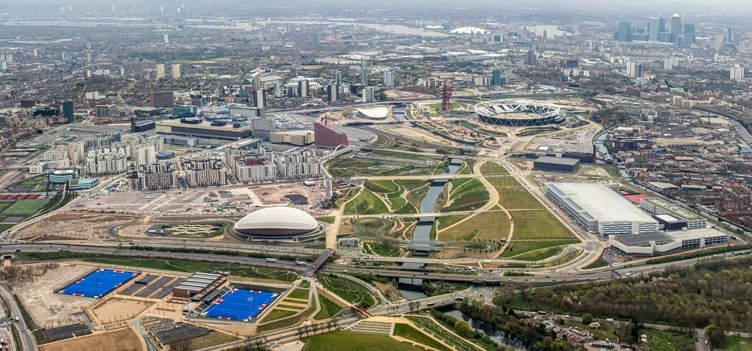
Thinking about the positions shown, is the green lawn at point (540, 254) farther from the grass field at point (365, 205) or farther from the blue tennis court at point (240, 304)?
the blue tennis court at point (240, 304)

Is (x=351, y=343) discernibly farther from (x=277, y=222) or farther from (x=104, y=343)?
(x=277, y=222)

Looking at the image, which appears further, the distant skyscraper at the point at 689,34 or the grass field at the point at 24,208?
the distant skyscraper at the point at 689,34

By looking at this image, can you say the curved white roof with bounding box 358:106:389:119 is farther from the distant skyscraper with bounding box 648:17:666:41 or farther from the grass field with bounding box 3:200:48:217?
the distant skyscraper with bounding box 648:17:666:41

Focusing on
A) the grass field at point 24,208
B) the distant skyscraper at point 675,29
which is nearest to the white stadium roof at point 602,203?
the grass field at point 24,208

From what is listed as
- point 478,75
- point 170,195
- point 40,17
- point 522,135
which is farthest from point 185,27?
point 170,195

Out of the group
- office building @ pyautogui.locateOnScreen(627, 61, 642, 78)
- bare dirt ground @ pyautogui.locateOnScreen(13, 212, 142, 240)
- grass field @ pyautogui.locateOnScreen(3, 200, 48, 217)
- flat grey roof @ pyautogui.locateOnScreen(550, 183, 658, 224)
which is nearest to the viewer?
bare dirt ground @ pyautogui.locateOnScreen(13, 212, 142, 240)

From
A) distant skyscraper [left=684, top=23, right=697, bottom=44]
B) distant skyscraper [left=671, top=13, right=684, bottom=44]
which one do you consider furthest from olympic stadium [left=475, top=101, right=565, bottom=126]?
distant skyscraper [left=671, top=13, right=684, bottom=44]

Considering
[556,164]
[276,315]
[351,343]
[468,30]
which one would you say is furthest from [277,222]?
[468,30]
